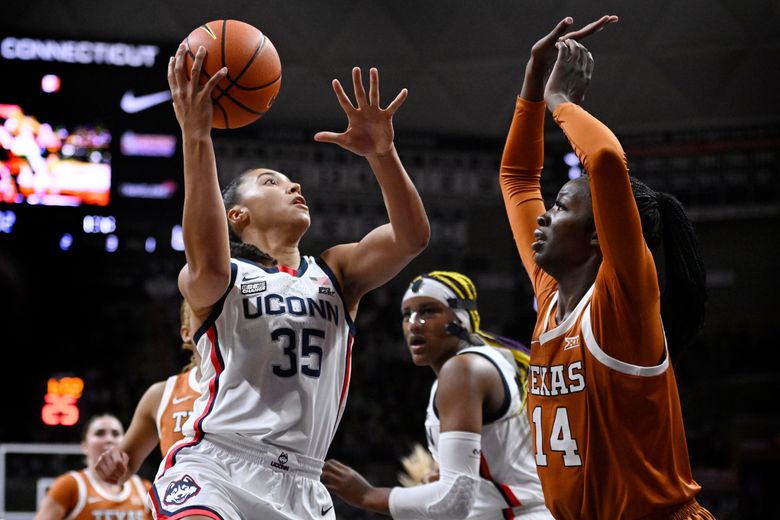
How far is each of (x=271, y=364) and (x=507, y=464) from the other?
4.40ft

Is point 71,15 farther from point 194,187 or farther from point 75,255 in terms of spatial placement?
point 194,187

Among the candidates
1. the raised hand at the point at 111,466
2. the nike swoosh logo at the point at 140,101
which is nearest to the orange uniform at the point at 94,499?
the raised hand at the point at 111,466

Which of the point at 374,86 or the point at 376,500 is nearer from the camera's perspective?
the point at 374,86

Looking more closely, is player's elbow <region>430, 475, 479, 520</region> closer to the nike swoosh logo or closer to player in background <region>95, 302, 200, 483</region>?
player in background <region>95, 302, 200, 483</region>

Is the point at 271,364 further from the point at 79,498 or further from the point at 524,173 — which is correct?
the point at 79,498

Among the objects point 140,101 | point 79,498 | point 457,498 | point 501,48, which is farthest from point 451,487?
point 501,48

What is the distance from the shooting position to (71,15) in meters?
11.3

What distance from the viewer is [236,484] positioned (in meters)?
3.04

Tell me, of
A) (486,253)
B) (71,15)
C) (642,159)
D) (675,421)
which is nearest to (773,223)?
(642,159)

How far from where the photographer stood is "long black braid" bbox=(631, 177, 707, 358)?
285 centimetres

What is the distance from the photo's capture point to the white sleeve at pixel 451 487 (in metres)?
3.86

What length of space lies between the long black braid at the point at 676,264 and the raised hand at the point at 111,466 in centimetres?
226

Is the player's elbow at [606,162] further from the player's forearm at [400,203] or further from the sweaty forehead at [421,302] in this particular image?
the sweaty forehead at [421,302]

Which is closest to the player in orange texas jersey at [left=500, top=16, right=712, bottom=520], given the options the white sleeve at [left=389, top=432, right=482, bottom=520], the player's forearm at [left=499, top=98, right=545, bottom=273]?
the player's forearm at [left=499, top=98, right=545, bottom=273]
